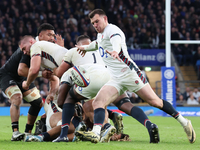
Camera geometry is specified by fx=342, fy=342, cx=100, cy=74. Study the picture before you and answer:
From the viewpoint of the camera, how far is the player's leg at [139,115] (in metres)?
4.20

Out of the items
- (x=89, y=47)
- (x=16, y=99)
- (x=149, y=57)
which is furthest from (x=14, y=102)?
(x=149, y=57)

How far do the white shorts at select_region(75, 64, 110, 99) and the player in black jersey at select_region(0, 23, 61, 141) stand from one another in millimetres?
1133

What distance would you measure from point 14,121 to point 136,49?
1024 cm

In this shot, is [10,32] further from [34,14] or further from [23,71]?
[23,71]

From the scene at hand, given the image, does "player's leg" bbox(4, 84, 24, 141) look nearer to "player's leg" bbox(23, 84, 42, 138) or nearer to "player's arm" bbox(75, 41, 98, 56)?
"player's leg" bbox(23, 84, 42, 138)

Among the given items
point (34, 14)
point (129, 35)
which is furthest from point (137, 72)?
point (34, 14)

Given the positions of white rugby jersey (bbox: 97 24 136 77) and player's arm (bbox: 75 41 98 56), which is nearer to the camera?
white rugby jersey (bbox: 97 24 136 77)

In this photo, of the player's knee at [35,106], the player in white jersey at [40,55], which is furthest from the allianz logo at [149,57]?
the player in white jersey at [40,55]

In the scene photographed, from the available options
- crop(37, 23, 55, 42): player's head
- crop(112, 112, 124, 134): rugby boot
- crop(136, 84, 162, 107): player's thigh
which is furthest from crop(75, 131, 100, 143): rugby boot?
crop(37, 23, 55, 42): player's head

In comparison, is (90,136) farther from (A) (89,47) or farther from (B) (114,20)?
(B) (114,20)

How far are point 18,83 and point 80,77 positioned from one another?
1542mm

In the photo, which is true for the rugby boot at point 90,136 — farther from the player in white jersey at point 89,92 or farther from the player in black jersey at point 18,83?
the player in black jersey at point 18,83

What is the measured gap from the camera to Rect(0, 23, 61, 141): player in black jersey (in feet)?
16.9

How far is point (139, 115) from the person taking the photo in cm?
441
